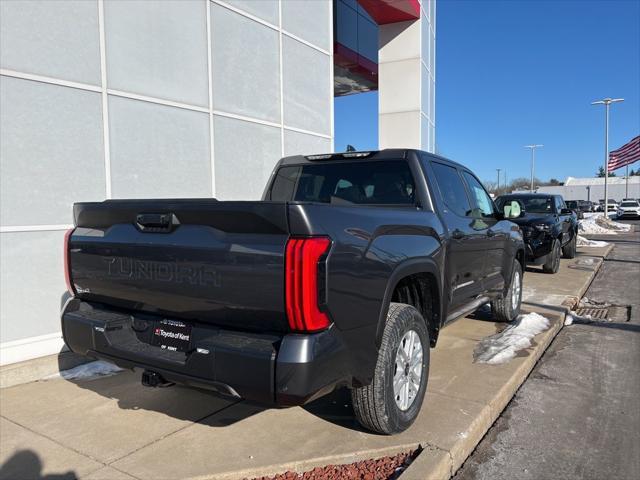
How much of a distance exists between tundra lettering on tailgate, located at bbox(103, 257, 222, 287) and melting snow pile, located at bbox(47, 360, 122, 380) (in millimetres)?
1904

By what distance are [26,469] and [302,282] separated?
7.26 feet

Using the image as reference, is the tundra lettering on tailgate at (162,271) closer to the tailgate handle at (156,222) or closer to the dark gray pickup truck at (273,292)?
the dark gray pickup truck at (273,292)

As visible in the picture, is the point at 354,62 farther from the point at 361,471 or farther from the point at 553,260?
the point at 361,471

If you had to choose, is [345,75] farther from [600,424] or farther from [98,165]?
[600,424]

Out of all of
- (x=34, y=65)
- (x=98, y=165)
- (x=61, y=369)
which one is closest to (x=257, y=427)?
(x=61, y=369)

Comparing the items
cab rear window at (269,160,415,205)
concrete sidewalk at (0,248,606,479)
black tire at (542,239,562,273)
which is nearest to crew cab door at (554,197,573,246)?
black tire at (542,239,562,273)

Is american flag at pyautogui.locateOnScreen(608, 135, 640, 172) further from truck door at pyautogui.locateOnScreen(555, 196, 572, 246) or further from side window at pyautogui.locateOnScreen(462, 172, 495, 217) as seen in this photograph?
side window at pyautogui.locateOnScreen(462, 172, 495, 217)

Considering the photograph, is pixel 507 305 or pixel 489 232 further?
pixel 507 305

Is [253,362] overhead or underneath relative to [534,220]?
underneath

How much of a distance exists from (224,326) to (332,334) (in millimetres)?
581

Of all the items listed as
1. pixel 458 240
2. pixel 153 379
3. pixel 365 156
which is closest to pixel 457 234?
pixel 458 240

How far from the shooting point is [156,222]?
9.12ft

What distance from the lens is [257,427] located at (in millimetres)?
3492

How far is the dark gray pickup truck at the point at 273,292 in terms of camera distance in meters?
2.35
